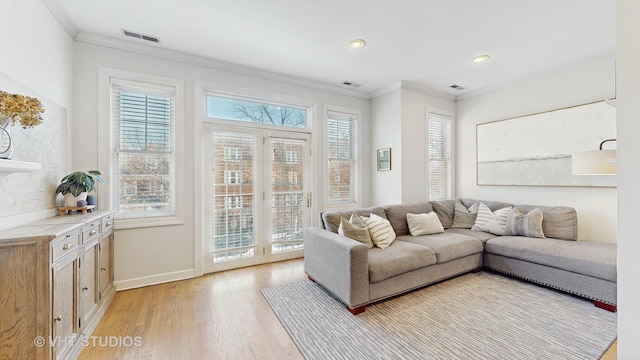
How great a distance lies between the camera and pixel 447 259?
2.86 metres

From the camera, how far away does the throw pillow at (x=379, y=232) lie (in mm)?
2830

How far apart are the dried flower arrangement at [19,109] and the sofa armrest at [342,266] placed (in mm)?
2396

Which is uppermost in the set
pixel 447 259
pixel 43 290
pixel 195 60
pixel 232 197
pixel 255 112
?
pixel 195 60

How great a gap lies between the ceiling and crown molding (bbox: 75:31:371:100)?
66mm

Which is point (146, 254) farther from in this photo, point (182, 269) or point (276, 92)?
point (276, 92)

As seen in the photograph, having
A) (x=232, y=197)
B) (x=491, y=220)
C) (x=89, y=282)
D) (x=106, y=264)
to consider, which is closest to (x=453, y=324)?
(x=491, y=220)

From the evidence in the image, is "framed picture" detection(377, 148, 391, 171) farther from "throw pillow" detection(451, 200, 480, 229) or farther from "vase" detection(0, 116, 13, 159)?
"vase" detection(0, 116, 13, 159)

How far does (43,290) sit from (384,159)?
4.03 m

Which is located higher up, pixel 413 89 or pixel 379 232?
pixel 413 89

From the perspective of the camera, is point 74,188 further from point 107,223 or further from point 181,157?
point 181,157

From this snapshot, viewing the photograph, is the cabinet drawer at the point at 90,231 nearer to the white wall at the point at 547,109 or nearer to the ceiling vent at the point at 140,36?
the ceiling vent at the point at 140,36

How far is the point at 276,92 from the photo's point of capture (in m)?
3.69

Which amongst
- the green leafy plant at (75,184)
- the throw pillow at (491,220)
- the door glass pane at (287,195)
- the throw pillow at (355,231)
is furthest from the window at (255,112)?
the throw pillow at (491,220)

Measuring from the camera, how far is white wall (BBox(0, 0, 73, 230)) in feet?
5.54
